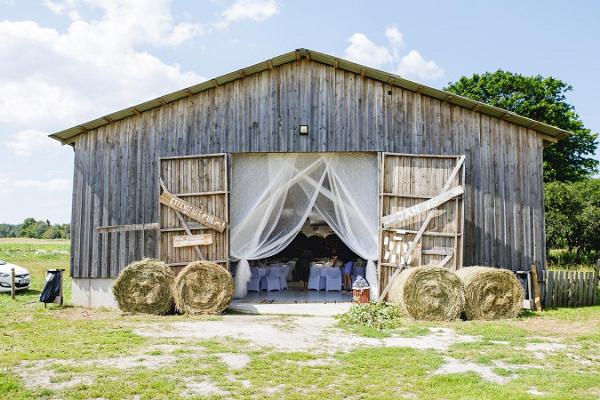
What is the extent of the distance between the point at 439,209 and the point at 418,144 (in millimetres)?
1619

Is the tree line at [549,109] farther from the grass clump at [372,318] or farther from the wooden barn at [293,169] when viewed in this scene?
the grass clump at [372,318]

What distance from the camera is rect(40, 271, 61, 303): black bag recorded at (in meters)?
12.9

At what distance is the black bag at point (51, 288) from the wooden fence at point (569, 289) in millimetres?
11356

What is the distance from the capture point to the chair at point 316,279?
15398 mm

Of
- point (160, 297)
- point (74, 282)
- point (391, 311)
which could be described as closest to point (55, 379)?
point (160, 297)

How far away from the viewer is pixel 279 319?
438 inches

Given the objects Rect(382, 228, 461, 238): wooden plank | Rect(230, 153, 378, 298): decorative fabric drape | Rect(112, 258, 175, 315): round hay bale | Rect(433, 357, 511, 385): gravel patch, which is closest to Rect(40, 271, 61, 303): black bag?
Rect(112, 258, 175, 315): round hay bale

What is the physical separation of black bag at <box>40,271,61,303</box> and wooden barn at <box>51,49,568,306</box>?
1.39 ft

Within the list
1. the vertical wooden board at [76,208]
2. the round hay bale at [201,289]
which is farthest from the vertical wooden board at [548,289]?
the vertical wooden board at [76,208]

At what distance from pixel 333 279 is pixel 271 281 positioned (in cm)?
171

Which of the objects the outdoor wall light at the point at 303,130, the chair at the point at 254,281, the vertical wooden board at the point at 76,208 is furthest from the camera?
the chair at the point at 254,281

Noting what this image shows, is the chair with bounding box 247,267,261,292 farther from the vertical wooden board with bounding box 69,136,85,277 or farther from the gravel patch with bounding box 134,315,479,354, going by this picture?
the vertical wooden board with bounding box 69,136,85,277

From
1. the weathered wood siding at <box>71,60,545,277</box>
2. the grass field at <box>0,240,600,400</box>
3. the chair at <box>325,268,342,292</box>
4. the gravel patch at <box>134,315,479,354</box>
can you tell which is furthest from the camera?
the chair at <box>325,268,342,292</box>

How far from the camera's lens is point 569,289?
43.0ft
